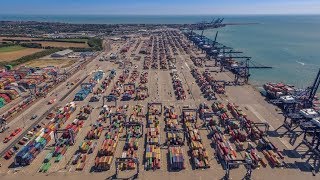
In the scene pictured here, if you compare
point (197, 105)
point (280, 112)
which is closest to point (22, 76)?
point (197, 105)

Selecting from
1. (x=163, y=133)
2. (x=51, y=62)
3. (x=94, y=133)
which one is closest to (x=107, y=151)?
(x=94, y=133)

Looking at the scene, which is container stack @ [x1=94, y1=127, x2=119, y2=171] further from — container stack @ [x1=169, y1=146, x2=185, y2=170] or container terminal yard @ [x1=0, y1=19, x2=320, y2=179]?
container stack @ [x1=169, y1=146, x2=185, y2=170]

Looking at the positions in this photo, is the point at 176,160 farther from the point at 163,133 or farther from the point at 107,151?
the point at 163,133

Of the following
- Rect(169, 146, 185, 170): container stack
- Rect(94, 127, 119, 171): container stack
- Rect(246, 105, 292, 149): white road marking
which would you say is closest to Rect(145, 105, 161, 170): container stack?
Rect(169, 146, 185, 170): container stack

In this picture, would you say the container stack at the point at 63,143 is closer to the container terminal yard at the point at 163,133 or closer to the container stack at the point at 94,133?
the container terminal yard at the point at 163,133

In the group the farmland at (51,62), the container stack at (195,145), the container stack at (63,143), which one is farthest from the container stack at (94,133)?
the farmland at (51,62)

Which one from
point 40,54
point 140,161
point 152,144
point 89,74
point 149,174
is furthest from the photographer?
point 40,54

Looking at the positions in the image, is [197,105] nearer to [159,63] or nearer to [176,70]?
[176,70]
